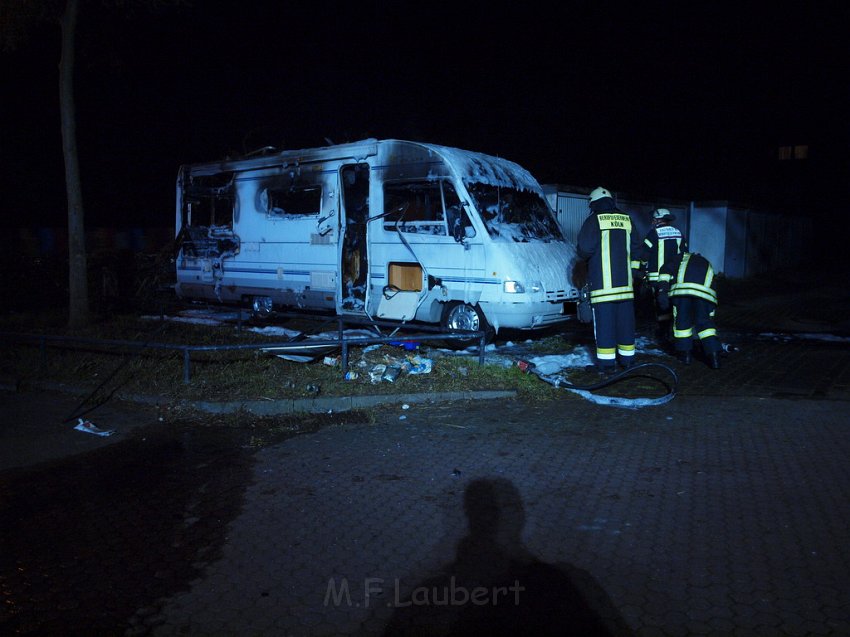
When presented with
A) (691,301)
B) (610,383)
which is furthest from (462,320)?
(691,301)

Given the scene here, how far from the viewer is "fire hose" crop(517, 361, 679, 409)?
7125mm

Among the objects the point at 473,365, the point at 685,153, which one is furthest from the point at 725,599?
the point at 685,153

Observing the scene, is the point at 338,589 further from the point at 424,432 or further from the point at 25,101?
the point at 25,101

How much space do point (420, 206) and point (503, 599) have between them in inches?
306

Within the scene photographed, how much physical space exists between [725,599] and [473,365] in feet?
16.7

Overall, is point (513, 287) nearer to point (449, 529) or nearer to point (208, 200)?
point (449, 529)

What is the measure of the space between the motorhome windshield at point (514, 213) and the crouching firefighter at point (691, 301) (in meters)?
2.23

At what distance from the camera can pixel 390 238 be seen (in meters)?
10.9

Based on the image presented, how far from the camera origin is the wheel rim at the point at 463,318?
1016 cm

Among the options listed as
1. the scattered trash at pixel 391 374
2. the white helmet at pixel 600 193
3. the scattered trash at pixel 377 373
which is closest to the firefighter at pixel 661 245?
the white helmet at pixel 600 193

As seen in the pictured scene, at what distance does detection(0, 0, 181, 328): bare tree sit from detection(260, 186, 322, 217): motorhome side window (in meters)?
3.17

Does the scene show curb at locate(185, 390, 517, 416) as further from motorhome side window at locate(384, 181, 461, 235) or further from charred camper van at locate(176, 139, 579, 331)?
motorhome side window at locate(384, 181, 461, 235)

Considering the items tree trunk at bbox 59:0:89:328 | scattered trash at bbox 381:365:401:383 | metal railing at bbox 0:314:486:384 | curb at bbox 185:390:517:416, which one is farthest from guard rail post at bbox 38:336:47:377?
scattered trash at bbox 381:365:401:383

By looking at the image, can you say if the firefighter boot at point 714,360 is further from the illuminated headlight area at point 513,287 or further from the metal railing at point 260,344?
the metal railing at point 260,344
